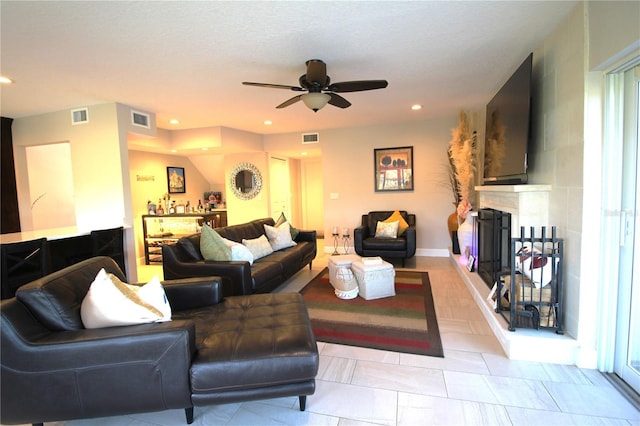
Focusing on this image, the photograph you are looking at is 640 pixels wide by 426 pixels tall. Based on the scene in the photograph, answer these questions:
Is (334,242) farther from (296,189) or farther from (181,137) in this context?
(181,137)

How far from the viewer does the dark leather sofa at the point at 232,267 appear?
302 cm

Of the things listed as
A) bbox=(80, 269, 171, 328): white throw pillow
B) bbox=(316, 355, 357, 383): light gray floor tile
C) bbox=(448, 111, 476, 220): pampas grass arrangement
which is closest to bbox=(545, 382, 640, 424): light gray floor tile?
bbox=(316, 355, 357, 383): light gray floor tile

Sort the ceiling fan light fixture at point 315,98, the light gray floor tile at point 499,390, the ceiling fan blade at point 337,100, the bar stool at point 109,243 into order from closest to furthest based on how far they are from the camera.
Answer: the light gray floor tile at point 499,390 → the ceiling fan light fixture at point 315,98 → the ceiling fan blade at point 337,100 → the bar stool at point 109,243

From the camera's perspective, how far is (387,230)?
5051 millimetres

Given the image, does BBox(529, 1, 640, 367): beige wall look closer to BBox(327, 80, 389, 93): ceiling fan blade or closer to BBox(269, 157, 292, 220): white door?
BBox(327, 80, 389, 93): ceiling fan blade

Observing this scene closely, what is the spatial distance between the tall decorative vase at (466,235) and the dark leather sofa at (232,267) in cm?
241

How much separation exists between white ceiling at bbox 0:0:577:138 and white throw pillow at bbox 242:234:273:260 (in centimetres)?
183

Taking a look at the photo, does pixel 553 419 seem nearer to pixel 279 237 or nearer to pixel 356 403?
pixel 356 403

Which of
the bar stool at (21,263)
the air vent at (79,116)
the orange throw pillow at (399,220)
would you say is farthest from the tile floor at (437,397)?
the air vent at (79,116)

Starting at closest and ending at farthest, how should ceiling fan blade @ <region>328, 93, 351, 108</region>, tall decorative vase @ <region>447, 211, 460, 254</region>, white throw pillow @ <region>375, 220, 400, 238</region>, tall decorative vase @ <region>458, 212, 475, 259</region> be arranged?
ceiling fan blade @ <region>328, 93, 351, 108</region> → tall decorative vase @ <region>458, 212, 475, 259</region> → tall decorative vase @ <region>447, 211, 460, 254</region> → white throw pillow @ <region>375, 220, 400, 238</region>

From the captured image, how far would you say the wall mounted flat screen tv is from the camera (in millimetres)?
2467

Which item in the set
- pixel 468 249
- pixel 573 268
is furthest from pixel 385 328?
pixel 468 249

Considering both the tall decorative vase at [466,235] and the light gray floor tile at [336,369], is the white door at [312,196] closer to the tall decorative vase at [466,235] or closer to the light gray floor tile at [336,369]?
the tall decorative vase at [466,235]

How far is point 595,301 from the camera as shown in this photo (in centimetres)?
202
